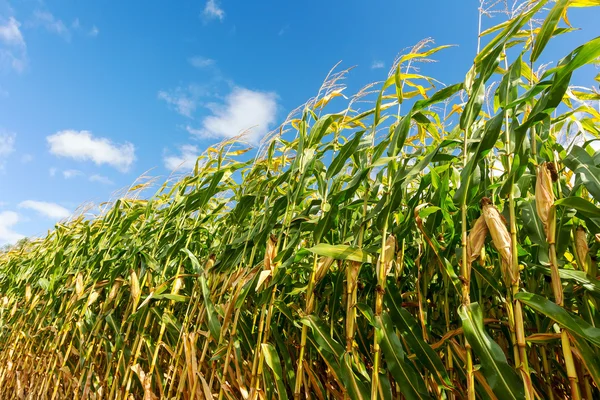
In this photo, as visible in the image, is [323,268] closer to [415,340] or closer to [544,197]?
[415,340]

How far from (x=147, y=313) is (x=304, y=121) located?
1.14 metres

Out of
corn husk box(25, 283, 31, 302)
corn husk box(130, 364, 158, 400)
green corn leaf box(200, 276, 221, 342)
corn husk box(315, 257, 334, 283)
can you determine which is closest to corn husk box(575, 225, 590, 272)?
corn husk box(315, 257, 334, 283)

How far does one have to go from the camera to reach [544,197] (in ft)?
2.61

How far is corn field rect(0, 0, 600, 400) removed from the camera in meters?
0.84

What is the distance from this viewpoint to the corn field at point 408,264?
842 millimetres

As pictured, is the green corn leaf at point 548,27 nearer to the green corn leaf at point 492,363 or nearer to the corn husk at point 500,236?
the corn husk at point 500,236

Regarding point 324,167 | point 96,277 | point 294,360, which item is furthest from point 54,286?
point 324,167

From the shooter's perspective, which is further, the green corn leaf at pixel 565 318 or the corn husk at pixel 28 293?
the corn husk at pixel 28 293

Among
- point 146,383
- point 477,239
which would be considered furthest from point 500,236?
point 146,383

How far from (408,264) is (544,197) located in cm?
76

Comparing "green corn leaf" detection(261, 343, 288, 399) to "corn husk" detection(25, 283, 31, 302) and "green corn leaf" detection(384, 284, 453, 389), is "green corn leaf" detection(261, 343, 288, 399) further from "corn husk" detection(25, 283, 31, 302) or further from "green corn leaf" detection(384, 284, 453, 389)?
"corn husk" detection(25, 283, 31, 302)

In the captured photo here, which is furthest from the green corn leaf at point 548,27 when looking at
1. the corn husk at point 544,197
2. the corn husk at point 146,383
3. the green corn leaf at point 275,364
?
the corn husk at point 146,383

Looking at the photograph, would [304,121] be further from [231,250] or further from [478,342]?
[478,342]

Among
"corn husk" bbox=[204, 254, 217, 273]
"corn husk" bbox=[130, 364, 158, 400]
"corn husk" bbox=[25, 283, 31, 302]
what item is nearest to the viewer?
"corn husk" bbox=[130, 364, 158, 400]
